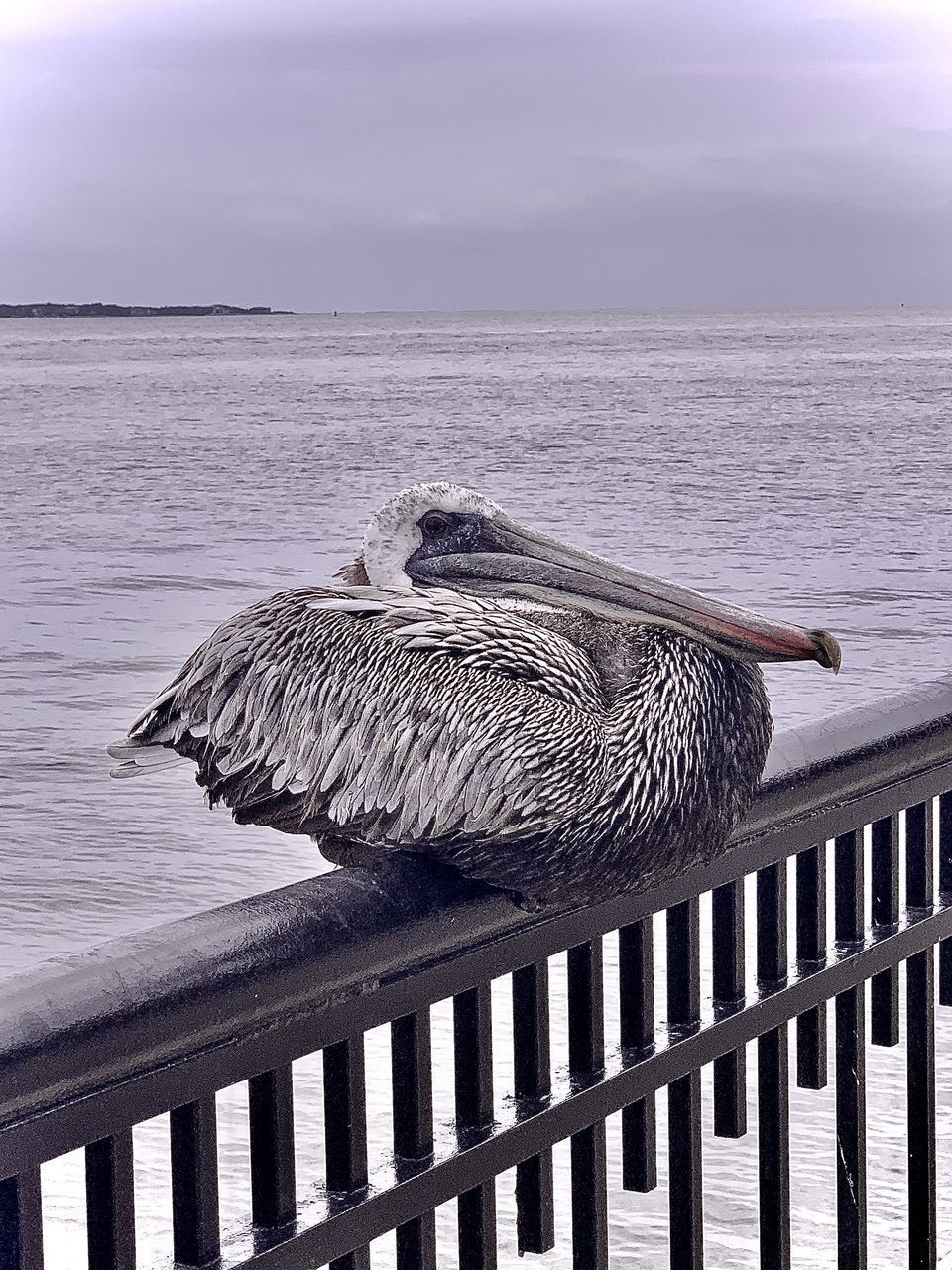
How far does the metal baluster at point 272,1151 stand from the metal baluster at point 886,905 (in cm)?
76

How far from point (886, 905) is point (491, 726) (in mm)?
583

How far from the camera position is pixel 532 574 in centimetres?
165

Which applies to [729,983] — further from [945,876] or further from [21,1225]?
[21,1225]

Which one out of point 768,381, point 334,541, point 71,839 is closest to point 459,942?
point 71,839

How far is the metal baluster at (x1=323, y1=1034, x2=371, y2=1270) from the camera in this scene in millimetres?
1155

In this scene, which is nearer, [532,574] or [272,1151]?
[272,1151]

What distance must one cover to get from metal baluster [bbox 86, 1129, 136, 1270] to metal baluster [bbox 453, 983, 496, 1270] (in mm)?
285

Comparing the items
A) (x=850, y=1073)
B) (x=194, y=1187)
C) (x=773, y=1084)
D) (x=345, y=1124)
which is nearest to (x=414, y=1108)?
(x=345, y=1124)

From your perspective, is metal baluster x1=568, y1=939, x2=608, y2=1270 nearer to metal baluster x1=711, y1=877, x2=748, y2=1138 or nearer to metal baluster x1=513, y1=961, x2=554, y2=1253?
metal baluster x1=513, y1=961, x2=554, y2=1253

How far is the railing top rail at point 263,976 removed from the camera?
3.14ft

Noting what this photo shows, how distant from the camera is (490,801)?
4.19 ft

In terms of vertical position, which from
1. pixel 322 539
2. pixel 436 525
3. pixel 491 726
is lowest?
pixel 322 539

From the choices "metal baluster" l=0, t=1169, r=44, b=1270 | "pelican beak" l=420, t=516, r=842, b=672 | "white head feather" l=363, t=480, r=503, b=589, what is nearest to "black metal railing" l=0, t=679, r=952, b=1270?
"metal baluster" l=0, t=1169, r=44, b=1270

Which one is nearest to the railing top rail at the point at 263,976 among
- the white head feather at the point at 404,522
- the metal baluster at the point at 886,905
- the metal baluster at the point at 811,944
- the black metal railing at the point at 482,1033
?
the black metal railing at the point at 482,1033
